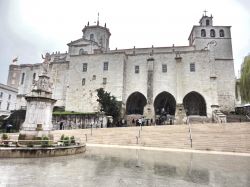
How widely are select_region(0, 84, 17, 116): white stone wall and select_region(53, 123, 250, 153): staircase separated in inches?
1366

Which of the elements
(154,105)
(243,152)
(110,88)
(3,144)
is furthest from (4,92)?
(243,152)

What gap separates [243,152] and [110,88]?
24647 millimetres

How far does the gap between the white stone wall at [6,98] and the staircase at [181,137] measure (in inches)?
1366

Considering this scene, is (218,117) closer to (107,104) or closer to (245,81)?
(245,81)

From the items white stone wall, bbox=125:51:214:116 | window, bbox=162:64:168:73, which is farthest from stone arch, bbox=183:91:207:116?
window, bbox=162:64:168:73

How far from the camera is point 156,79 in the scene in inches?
1412

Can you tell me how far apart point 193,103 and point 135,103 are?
9733 mm

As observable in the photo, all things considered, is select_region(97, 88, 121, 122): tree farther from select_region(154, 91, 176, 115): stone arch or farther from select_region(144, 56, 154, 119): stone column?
select_region(154, 91, 176, 115): stone arch

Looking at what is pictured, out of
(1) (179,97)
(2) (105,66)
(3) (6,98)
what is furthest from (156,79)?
(3) (6,98)

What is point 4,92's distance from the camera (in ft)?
162

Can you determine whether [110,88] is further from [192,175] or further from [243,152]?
[192,175]

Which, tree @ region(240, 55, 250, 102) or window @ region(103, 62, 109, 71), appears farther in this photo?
window @ region(103, 62, 109, 71)

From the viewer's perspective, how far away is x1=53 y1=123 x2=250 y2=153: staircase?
52.8 ft

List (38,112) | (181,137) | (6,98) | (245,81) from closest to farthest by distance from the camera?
(38,112) → (181,137) → (245,81) → (6,98)
